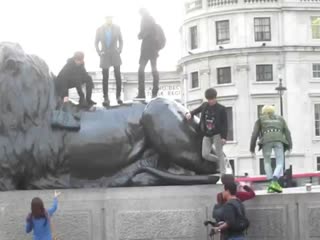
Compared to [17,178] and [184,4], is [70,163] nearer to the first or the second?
[17,178]

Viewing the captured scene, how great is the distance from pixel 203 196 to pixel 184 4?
54.7 meters

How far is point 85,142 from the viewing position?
483 inches

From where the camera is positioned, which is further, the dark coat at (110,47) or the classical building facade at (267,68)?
the classical building facade at (267,68)

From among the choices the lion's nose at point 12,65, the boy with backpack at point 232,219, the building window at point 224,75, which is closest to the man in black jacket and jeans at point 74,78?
the lion's nose at point 12,65

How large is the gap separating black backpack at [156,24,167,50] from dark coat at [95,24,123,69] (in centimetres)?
67

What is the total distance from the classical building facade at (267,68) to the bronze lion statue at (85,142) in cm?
4799

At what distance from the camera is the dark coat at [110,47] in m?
13.6

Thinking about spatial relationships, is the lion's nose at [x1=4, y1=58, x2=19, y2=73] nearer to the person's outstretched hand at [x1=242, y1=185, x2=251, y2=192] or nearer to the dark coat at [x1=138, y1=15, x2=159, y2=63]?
the dark coat at [x1=138, y1=15, x2=159, y2=63]

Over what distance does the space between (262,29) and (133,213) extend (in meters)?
51.1

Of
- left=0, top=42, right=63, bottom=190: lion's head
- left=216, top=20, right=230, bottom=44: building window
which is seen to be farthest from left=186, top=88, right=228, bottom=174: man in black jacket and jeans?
left=216, top=20, right=230, bottom=44: building window

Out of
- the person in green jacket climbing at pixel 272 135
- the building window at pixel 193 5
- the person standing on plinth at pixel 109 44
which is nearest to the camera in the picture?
the person standing on plinth at pixel 109 44

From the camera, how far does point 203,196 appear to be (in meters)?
12.0

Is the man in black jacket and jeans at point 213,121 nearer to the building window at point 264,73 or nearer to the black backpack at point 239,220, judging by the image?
the black backpack at point 239,220

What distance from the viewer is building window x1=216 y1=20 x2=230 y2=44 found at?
62.1m
